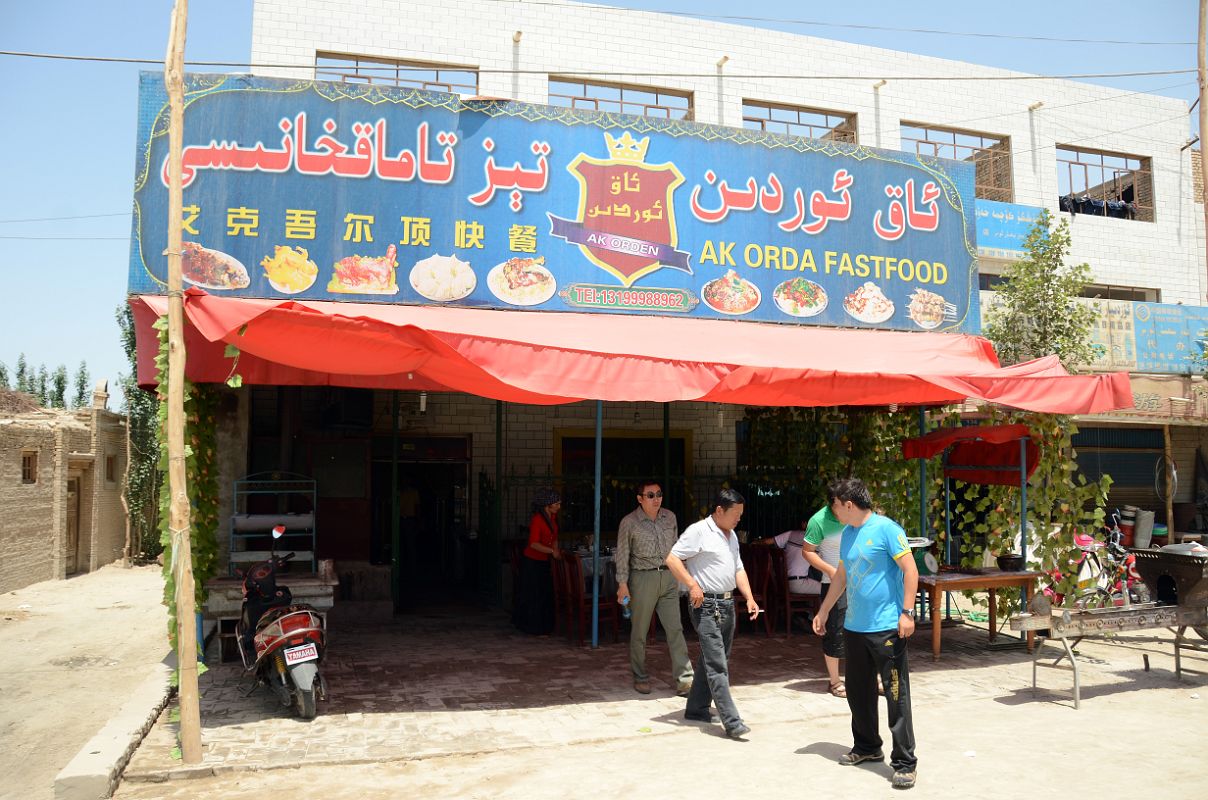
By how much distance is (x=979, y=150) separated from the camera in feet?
63.3

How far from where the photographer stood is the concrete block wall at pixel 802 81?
15578 millimetres

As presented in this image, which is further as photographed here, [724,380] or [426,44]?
[426,44]

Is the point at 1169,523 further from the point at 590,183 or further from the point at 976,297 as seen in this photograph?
the point at 590,183

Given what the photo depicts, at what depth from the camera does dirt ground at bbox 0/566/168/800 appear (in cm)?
683

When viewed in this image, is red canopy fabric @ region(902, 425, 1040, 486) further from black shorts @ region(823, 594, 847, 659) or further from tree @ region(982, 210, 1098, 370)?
tree @ region(982, 210, 1098, 370)

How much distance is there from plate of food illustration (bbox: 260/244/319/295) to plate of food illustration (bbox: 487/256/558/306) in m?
1.79

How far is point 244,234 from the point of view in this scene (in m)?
8.84

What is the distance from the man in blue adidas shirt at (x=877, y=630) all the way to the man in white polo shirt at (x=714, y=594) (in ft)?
2.93

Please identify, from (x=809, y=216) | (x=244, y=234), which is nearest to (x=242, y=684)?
(x=244, y=234)

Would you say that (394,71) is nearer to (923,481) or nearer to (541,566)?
(541,566)

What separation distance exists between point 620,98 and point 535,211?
7806 millimetres

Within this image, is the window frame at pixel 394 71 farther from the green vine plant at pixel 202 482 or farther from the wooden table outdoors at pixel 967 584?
the wooden table outdoors at pixel 967 584

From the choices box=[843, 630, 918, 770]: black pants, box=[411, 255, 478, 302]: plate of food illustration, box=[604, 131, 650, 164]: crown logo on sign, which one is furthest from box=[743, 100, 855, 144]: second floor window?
box=[843, 630, 918, 770]: black pants

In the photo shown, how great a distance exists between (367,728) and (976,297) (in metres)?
9.11
